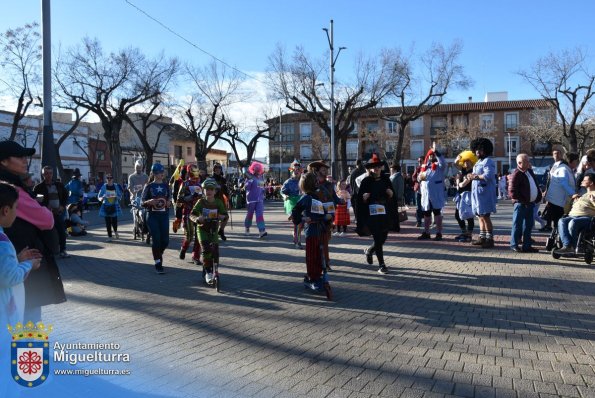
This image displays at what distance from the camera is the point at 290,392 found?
3492mm

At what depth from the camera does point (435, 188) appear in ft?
35.9

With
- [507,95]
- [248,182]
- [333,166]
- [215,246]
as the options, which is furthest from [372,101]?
[507,95]

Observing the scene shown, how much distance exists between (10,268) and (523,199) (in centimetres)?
893

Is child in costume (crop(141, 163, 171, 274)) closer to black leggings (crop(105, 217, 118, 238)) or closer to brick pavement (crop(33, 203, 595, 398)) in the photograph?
brick pavement (crop(33, 203, 595, 398))

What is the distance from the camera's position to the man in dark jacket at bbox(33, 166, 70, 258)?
8.62m

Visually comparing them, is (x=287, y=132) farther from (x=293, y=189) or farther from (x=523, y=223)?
(x=523, y=223)

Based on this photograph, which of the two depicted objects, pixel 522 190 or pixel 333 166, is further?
pixel 333 166

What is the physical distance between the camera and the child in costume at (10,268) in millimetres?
2752

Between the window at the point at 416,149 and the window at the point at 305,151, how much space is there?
15.5 metres

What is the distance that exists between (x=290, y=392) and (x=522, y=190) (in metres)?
7.44

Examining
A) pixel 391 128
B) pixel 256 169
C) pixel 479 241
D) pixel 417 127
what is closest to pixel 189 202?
pixel 256 169

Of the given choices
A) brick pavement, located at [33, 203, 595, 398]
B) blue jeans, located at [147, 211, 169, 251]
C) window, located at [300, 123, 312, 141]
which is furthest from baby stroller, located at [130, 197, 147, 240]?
window, located at [300, 123, 312, 141]

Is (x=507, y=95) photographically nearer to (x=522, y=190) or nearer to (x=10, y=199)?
(x=522, y=190)

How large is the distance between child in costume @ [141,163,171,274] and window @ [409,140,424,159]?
6486cm
